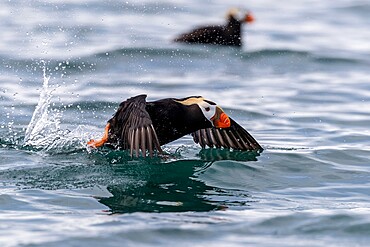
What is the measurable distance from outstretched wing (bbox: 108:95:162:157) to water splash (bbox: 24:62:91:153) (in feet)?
2.18

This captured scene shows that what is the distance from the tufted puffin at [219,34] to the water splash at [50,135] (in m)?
4.98

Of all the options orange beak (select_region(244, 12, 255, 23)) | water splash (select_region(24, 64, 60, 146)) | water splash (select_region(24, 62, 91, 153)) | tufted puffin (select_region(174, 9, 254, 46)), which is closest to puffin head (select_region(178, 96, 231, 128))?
water splash (select_region(24, 62, 91, 153))

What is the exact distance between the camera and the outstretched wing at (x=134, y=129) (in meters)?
7.95

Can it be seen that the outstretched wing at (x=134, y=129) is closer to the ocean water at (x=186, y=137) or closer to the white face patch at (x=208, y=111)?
the ocean water at (x=186, y=137)

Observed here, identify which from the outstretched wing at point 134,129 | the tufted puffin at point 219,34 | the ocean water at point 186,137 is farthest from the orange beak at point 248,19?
the outstretched wing at point 134,129

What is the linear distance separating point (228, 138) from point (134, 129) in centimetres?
165

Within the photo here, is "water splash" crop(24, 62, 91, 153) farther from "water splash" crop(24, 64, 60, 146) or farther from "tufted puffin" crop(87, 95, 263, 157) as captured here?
"tufted puffin" crop(87, 95, 263, 157)

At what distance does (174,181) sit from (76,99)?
13.8ft

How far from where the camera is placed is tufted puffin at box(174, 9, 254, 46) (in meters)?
15.5

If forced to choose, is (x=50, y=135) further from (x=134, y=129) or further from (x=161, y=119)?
(x=134, y=129)

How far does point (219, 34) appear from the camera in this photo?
15828mm

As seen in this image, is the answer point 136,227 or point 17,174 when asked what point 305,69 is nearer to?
point 17,174

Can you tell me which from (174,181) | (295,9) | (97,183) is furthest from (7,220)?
(295,9)

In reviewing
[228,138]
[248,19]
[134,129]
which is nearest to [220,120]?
[228,138]
